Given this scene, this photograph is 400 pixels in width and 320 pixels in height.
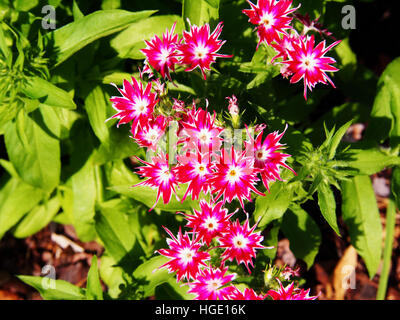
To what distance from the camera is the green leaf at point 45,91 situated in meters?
1.75

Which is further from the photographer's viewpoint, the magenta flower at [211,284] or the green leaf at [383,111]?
the green leaf at [383,111]

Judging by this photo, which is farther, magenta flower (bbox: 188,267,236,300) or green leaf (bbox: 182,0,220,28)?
green leaf (bbox: 182,0,220,28)

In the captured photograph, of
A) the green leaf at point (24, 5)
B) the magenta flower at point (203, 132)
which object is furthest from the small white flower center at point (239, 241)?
the green leaf at point (24, 5)

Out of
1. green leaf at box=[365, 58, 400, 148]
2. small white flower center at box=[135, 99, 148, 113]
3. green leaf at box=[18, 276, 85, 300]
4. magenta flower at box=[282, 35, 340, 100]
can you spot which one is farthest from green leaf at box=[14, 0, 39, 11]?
green leaf at box=[365, 58, 400, 148]

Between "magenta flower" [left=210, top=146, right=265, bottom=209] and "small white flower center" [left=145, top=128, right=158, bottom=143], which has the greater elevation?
"small white flower center" [left=145, top=128, right=158, bottom=143]

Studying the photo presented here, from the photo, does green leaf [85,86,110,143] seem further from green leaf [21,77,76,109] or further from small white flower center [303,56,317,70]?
small white flower center [303,56,317,70]

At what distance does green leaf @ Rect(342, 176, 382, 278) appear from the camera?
7.32 ft

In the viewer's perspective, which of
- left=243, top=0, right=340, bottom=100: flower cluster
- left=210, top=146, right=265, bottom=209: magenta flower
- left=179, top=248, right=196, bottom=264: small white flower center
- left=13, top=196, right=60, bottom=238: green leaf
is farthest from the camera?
left=13, top=196, right=60, bottom=238: green leaf

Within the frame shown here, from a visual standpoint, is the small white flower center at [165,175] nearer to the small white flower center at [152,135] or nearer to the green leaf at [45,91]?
the small white flower center at [152,135]

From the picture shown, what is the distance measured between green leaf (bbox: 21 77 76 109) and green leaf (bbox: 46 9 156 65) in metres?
0.15

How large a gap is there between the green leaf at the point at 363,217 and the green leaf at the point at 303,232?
0.20 meters

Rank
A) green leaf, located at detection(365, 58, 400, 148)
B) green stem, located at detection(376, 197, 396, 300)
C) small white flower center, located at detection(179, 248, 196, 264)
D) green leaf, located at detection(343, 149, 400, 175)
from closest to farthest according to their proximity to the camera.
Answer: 1. small white flower center, located at detection(179, 248, 196, 264)
2. green leaf, located at detection(343, 149, 400, 175)
3. green leaf, located at detection(365, 58, 400, 148)
4. green stem, located at detection(376, 197, 396, 300)

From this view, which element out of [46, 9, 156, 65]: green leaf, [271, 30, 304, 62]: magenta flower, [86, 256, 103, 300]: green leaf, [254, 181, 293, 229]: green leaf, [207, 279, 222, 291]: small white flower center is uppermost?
[46, 9, 156, 65]: green leaf
